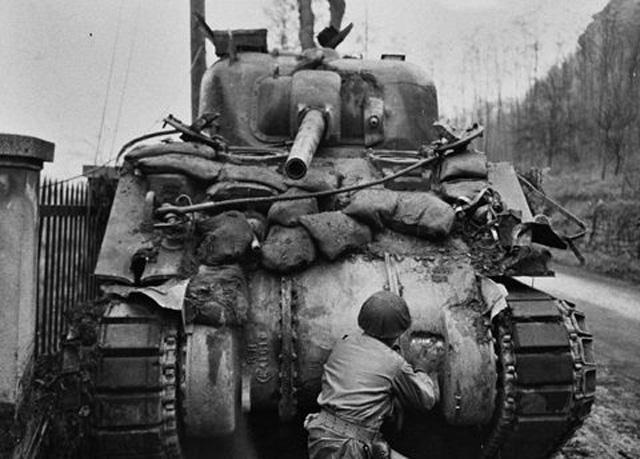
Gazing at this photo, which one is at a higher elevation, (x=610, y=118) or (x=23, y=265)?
(x=610, y=118)

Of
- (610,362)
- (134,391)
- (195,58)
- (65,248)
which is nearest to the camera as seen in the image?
(134,391)

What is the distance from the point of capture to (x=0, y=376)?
4086 millimetres

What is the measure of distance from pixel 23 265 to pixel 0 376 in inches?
24.9

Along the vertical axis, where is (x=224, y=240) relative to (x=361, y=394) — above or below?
above

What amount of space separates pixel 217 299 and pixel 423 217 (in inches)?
56.6

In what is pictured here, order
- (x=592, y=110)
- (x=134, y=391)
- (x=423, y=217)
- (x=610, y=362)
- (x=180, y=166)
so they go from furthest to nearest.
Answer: (x=592, y=110) < (x=610, y=362) < (x=180, y=166) < (x=423, y=217) < (x=134, y=391)

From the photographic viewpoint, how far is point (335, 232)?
14.7 ft

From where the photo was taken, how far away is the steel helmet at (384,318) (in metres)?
3.62

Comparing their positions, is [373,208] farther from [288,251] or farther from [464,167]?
[464,167]

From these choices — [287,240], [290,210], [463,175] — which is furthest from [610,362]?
[287,240]

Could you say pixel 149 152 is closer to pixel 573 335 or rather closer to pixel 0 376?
pixel 0 376

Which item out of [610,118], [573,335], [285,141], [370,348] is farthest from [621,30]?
[370,348]

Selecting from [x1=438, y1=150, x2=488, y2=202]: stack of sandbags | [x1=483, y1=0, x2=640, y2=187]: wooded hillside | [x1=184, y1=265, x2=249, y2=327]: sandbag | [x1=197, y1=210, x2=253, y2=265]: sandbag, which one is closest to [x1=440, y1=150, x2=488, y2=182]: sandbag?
[x1=438, y1=150, x2=488, y2=202]: stack of sandbags

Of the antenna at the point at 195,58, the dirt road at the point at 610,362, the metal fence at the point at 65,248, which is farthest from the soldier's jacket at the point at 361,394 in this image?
the antenna at the point at 195,58
